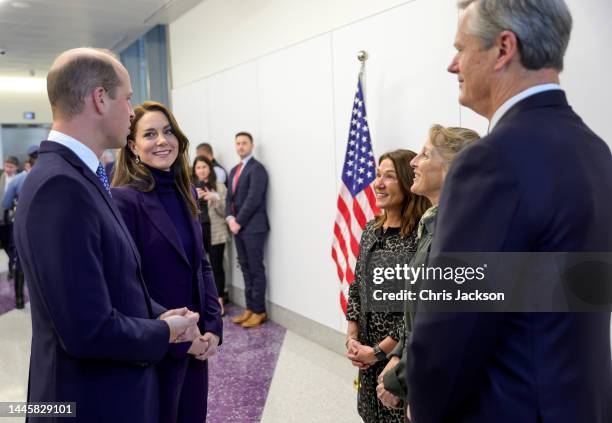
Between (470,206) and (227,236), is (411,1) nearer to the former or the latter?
(470,206)

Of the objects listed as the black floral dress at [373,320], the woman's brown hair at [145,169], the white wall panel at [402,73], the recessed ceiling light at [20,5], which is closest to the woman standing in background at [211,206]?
the white wall panel at [402,73]

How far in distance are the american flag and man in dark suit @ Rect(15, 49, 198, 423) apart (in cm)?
193

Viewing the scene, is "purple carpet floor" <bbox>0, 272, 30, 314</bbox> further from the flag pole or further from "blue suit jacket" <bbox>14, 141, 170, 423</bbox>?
"blue suit jacket" <bbox>14, 141, 170, 423</bbox>

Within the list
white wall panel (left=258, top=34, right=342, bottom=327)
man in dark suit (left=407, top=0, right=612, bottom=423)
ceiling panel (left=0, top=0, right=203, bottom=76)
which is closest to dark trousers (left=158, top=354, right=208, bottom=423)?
man in dark suit (left=407, top=0, right=612, bottom=423)

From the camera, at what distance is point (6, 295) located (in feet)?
21.1

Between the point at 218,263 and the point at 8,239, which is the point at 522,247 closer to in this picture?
the point at 218,263

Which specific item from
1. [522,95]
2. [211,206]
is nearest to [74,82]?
[522,95]

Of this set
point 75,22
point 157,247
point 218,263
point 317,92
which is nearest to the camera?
point 157,247

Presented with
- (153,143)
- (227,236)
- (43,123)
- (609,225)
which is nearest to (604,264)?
(609,225)

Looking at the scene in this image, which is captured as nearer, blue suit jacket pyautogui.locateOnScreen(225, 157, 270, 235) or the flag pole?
the flag pole

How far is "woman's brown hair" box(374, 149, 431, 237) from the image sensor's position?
83.4 inches

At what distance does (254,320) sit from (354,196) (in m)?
2.01

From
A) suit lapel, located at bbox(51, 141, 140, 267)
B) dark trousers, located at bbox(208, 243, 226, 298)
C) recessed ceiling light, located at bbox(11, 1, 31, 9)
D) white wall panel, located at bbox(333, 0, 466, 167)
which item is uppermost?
recessed ceiling light, located at bbox(11, 1, 31, 9)

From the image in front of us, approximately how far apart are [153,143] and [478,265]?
1453 millimetres
